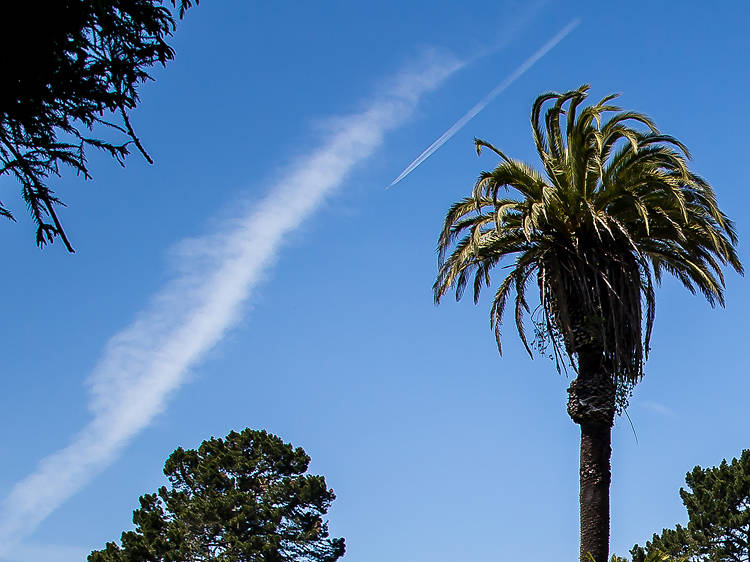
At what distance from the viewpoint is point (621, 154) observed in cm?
1716

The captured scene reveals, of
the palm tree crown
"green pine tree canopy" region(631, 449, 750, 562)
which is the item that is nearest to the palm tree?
the palm tree crown

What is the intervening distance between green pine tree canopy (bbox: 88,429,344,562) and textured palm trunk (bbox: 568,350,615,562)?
27.6 m

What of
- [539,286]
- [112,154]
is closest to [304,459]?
[539,286]

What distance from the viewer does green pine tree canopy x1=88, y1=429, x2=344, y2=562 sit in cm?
4125

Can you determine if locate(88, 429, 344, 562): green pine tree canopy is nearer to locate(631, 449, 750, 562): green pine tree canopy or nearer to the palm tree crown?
locate(631, 449, 750, 562): green pine tree canopy

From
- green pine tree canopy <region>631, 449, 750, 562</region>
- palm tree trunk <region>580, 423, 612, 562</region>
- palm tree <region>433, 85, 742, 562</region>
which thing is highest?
green pine tree canopy <region>631, 449, 750, 562</region>

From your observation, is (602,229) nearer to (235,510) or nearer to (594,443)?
(594,443)

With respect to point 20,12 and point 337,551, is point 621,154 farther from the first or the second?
point 337,551

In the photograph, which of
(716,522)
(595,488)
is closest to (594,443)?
(595,488)

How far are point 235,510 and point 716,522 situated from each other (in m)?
22.1

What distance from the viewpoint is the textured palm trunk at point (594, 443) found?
15555 mm

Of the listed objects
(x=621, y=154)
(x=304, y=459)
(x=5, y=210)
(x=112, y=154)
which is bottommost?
(x=5, y=210)

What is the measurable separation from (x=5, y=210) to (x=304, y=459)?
134 ft

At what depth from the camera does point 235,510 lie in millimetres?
42688
